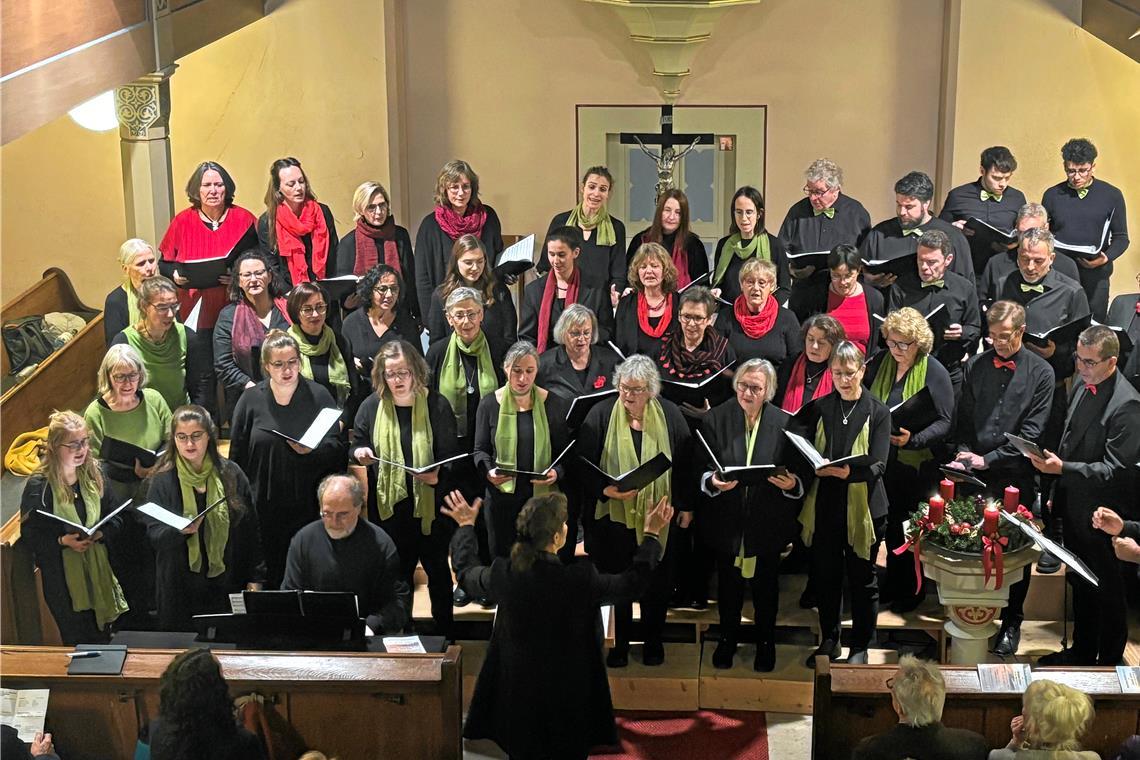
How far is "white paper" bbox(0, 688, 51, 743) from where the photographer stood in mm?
4984

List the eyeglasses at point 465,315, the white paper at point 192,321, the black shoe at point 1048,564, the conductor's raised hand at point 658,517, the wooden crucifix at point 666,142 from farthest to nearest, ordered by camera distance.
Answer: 1. the wooden crucifix at point 666,142
2. the white paper at point 192,321
3. the black shoe at point 1048,564
4. the eyeglasses at point 465,315
5. the conductor's raised hand at point 658,517

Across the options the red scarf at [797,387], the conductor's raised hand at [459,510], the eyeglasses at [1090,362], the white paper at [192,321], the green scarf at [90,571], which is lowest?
the green scarf at [90,571]

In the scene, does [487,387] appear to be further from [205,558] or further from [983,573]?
[983,573]

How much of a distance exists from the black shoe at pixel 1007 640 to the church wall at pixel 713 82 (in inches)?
165

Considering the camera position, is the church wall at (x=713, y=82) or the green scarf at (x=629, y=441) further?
Answer: the church wall at (x=713, y=82)

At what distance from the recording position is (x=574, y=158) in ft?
33.7

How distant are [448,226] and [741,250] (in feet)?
4.71

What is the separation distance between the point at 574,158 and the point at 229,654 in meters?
5.74

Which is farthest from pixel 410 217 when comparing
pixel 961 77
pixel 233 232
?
pixel 961 77

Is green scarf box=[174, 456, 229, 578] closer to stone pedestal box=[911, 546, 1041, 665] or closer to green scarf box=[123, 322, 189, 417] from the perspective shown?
green scarf box=[123, 322, 189, 417]

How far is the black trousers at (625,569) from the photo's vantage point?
20.6 ft

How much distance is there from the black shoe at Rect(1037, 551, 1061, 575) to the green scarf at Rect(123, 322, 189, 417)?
3.92m

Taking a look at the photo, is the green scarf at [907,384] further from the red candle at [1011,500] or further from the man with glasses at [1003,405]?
the red candle at [1011,500]

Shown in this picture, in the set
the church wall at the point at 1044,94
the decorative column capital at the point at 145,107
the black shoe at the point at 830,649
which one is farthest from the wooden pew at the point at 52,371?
the church wall at the point at 1044,94
